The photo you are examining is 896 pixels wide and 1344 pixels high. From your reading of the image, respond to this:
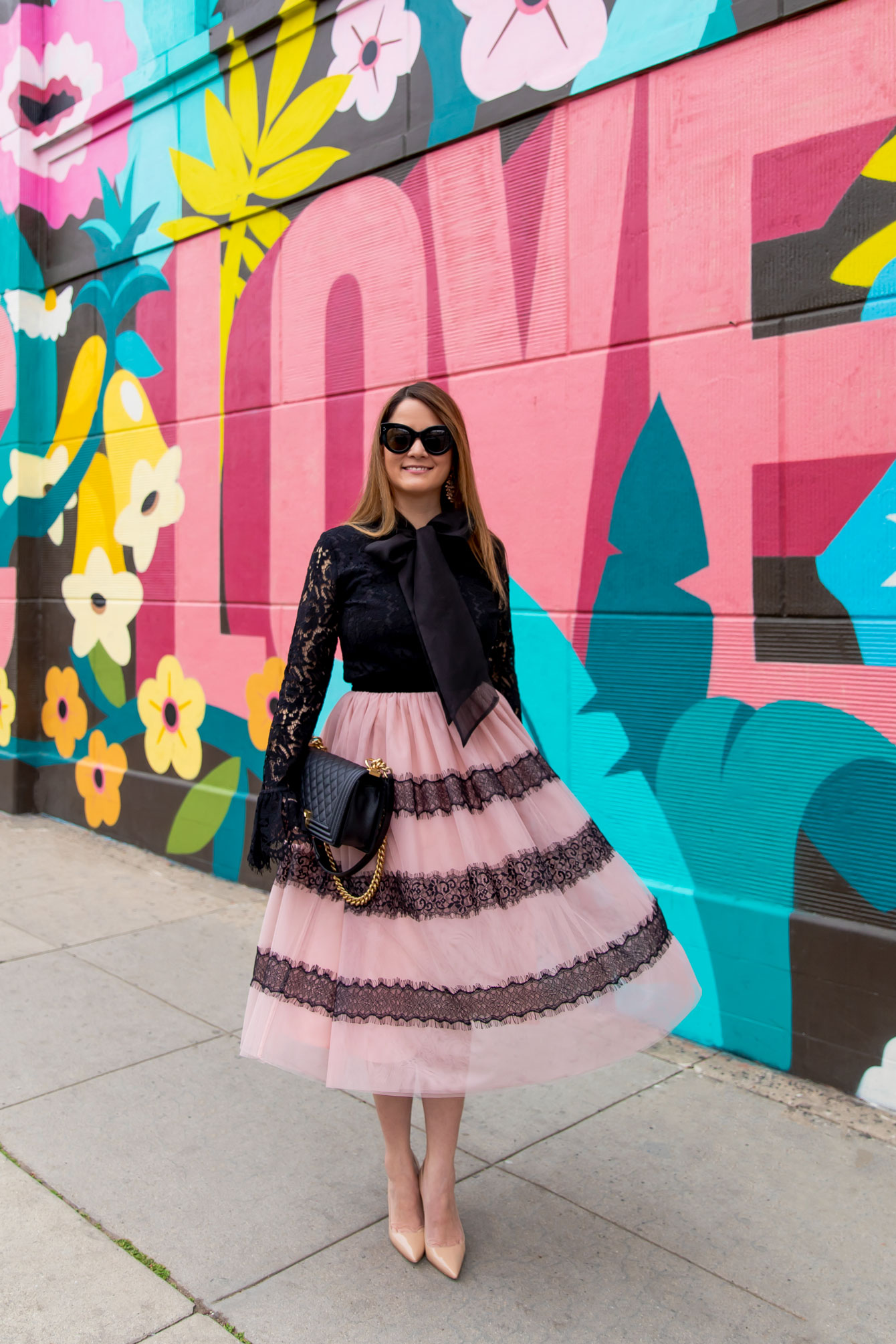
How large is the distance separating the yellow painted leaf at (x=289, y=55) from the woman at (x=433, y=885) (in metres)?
3.92

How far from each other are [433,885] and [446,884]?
0.03 meters

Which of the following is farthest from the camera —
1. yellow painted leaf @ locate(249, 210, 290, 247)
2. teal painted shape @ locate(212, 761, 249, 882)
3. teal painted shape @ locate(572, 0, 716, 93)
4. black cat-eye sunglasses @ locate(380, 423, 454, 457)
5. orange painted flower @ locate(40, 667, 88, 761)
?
orange painted flower @ locate(40, 667, 88, 761)

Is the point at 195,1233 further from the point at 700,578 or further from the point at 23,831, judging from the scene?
the point at 23,831

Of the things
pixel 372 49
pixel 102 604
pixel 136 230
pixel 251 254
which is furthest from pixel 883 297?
pixel 102 604

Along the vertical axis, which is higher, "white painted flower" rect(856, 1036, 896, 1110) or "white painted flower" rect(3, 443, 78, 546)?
"white painted flower" rect(3, 443, 78, 546)

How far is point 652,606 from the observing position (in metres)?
4.09

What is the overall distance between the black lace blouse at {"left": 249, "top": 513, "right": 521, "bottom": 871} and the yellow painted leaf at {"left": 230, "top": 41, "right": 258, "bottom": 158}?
430 cm

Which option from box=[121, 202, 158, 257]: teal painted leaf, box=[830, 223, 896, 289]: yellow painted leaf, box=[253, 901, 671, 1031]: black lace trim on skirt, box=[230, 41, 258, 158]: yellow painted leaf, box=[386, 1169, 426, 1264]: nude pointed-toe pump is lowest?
box=[386, 1169, 426, 1264]: nude pointed-toe pump

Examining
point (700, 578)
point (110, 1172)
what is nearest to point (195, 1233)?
point (110, 1172)

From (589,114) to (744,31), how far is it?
0.70 metres

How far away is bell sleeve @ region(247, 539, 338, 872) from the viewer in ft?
8.51

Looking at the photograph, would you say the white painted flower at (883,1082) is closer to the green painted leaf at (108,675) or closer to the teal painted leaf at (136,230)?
the green painted leaf at (108,675)

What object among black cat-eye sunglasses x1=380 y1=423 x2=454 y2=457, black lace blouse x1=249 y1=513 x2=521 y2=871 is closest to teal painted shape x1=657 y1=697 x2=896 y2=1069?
black lace blouse x1=249 y1=513 x2=521 y2=871

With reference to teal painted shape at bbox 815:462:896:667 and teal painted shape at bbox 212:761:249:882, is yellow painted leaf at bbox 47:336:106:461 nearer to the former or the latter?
teal painted shape at bbox 212:761:249:882
